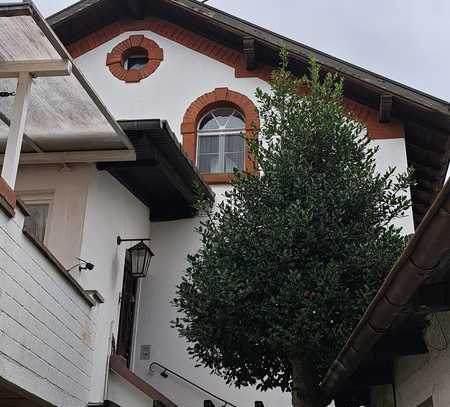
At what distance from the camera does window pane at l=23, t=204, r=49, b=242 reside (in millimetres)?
8578

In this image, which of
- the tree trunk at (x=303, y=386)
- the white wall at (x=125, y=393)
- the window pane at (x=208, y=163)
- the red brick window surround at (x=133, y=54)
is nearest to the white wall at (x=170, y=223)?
the red brick window surround at (x=133, y=54)

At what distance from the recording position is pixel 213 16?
12875 mm

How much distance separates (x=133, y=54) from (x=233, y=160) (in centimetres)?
321

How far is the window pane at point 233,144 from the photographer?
12.5 meters

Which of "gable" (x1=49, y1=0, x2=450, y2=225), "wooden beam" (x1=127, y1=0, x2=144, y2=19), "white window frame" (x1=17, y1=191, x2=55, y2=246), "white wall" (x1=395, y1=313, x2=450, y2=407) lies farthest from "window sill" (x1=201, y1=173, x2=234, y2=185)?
"white wall" (x1=395, y1=313, x2=450, y2=407)

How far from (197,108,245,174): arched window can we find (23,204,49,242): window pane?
4.06 meters

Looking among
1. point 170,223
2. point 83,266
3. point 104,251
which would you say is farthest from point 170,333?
point 83,266

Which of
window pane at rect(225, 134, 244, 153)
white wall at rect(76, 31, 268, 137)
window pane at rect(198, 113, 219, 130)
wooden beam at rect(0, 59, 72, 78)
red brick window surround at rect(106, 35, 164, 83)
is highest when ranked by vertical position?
red brick window surround at rect(106, 35, 164, 83)

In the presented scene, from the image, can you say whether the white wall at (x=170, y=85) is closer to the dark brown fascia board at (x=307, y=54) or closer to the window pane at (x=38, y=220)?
the dark brown fascia board at (x=307, y=54)

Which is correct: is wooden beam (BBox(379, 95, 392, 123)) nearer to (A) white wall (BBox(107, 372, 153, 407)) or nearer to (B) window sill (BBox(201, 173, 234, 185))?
(B) window sill (BBox(201, 173, 234, 185))

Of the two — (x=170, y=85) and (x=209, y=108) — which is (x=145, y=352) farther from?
(x=170, y=85)

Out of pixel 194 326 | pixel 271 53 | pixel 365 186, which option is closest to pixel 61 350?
pixel 194 326

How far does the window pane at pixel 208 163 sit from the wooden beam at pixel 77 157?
3.71 meters

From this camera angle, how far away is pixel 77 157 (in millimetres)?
8680
